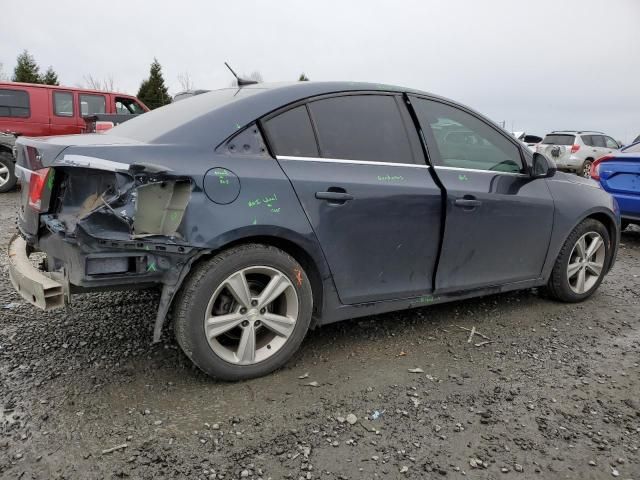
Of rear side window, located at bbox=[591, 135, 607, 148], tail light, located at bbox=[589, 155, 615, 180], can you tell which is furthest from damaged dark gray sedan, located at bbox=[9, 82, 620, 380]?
rear side window, located at bbox=[591, 135, 607, 148]

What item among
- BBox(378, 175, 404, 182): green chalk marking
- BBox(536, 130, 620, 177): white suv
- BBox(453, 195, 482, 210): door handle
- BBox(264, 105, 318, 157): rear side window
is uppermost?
BBox(536, 130, 620, 177): white suv

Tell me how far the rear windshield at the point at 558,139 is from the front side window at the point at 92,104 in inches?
594

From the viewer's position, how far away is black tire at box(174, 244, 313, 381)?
249 cm

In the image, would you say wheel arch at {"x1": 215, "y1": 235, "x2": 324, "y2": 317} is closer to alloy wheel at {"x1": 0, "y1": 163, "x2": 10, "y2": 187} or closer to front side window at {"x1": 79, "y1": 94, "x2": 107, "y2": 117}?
alloy wheel at {"x1": 0, "y1": 163, "x2": 10, "y2": 187}

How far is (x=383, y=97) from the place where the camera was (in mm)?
3180

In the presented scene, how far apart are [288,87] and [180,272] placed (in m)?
1.24

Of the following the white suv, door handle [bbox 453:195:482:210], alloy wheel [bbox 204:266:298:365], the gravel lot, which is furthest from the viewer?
the white suv

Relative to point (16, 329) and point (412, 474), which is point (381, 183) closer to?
point (412, 474)

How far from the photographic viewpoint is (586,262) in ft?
→ 13.6

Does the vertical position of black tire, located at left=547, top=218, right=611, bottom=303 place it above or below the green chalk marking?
below

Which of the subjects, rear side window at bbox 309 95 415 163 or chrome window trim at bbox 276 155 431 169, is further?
rear side window at bbox 309 95 415 163

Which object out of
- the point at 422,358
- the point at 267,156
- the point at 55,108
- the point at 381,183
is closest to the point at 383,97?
the point at 381,183

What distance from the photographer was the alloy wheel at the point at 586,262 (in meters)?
4.08

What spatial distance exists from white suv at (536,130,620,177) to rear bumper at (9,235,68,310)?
17641mm
